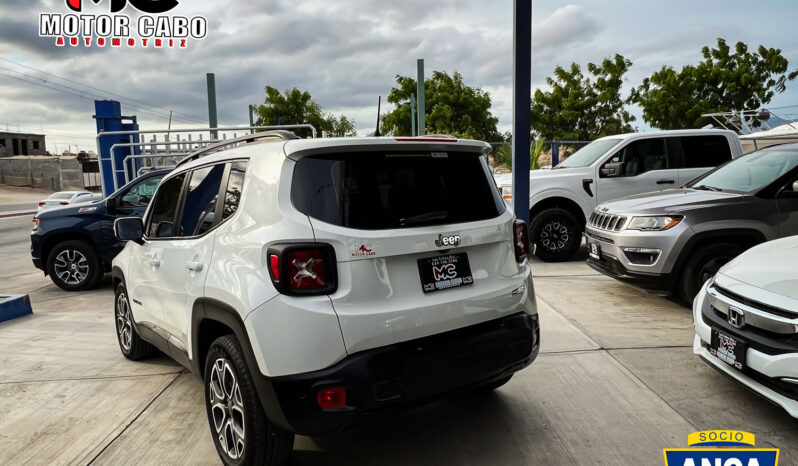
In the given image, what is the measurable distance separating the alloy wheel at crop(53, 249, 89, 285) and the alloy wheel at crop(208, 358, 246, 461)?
19.8 ft

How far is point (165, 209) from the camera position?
385 centimetres

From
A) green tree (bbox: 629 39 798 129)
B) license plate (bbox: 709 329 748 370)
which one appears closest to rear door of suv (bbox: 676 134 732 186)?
license plate (bbox: 709 329 748 370)

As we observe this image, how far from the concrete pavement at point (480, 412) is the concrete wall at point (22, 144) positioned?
2868 inches

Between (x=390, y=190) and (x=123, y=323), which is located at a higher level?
(x=390, y=190)

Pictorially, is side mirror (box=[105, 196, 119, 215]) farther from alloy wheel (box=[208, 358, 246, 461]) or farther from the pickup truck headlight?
the pickup truck headlight

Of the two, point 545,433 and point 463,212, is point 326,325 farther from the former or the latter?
point 545,433

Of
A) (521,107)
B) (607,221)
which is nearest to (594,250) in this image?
(607,221)

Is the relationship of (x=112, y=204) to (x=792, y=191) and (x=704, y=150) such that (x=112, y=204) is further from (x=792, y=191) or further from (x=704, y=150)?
(x=704, y=150)

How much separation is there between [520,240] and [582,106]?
34478mm

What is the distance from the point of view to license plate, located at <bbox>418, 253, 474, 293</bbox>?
2711 mm

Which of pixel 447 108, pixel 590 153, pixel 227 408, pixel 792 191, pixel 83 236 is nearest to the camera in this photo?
pixel 227 408

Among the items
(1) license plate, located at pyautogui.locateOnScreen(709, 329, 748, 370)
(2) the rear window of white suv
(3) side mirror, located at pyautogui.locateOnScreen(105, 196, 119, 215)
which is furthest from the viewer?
(3) side mirror, located at pyautogui.locateOnScreen(105, 196, 119, 215)

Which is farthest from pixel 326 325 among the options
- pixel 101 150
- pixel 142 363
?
pixel 101 150

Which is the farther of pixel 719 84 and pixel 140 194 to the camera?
pixel 719 84
